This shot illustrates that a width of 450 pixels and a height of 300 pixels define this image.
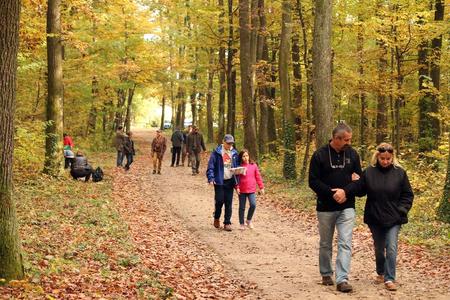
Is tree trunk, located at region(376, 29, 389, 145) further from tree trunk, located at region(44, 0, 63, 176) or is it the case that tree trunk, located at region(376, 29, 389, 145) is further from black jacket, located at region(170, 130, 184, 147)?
tree trunk, located at region(44, 0, 63, 176)

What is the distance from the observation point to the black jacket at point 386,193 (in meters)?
6.98

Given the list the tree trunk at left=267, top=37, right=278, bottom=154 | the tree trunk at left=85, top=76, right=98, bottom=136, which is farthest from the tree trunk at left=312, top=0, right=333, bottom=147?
the tree trunk at left=85, top=76, right=98, bottom=136

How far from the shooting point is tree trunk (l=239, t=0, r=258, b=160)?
2231 centimetres

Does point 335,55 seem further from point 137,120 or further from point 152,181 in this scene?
point 137,120

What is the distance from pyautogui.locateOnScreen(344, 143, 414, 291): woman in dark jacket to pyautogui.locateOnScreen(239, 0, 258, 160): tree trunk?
15645mm

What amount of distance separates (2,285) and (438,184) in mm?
12108

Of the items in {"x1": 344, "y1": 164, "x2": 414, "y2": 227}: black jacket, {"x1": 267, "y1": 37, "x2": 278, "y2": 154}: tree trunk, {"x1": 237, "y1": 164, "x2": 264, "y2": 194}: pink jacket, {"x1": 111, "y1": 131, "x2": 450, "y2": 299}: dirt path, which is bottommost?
{"x1": 111, "y1": 131, "x2": 450, "y2": 299}: dirt path

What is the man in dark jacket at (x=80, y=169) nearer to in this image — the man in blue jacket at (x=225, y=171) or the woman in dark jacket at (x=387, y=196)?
the man in blue jacket at (x=225, y=171)

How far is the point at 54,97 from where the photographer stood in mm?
16812

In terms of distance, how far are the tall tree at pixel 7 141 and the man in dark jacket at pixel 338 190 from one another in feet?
12.2

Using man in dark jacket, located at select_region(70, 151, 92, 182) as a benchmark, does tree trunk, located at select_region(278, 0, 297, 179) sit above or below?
above

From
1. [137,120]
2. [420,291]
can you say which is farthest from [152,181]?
[137,120]

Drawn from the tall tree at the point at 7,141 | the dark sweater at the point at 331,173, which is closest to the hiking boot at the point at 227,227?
the dark sweater at the point at 331,173

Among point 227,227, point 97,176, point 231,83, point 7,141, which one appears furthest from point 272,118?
point 7,141
